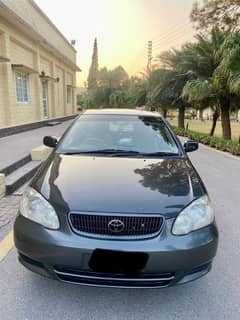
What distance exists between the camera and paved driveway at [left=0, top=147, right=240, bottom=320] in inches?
90.7

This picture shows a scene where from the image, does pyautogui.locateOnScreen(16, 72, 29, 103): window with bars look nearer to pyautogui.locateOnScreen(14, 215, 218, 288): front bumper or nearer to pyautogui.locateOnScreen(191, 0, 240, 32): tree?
pyautogui.locateOnScreen(191, 0, 240, 32): tree

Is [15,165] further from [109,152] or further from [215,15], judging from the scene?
[215,15]

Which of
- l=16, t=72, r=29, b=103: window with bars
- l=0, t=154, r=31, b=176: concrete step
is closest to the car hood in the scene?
l=0, t=154, r=31, b=176: concrete step

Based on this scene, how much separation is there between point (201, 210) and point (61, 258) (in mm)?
1239

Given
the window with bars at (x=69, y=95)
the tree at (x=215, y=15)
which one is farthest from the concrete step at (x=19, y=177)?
the window with bars at (x=69, y=95)

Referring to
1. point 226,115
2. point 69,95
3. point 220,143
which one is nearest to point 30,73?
point 226,115

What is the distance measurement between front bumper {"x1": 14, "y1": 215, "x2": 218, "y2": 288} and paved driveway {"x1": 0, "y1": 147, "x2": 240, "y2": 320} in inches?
11.6

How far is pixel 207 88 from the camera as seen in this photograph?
11.4 metres

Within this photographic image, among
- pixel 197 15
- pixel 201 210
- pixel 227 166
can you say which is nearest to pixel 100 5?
pixel 197 15

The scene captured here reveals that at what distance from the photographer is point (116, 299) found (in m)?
2.48

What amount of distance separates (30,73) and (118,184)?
45.6ft

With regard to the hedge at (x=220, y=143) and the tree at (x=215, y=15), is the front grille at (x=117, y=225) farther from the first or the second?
the tree at (x=215, y=15)

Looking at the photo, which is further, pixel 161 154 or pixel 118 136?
pixel 118 136

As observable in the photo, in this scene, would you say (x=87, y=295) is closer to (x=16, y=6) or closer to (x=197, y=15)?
(x=16, y=6)
